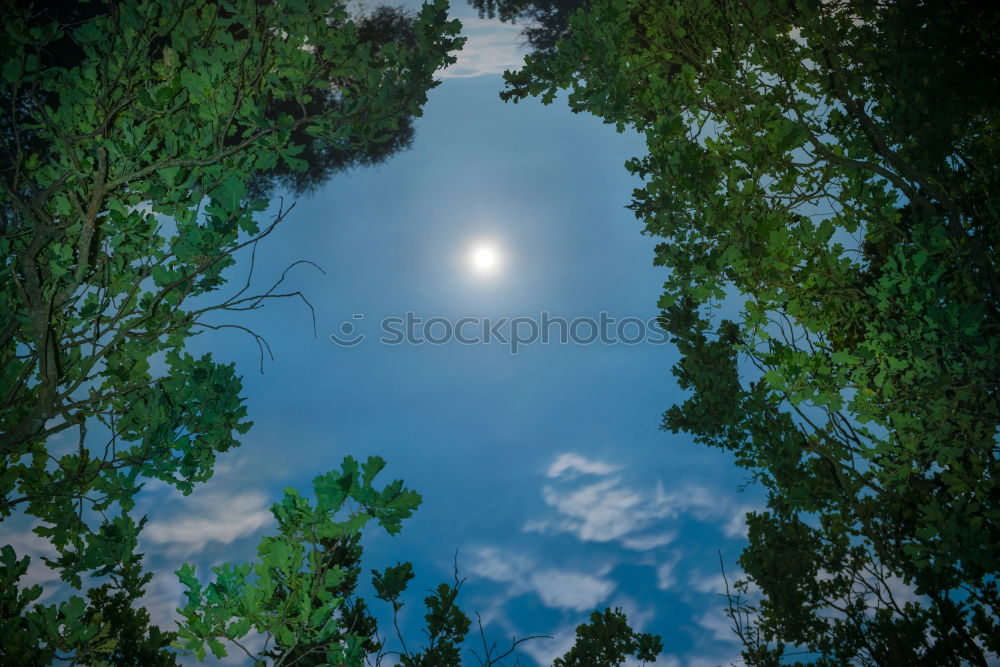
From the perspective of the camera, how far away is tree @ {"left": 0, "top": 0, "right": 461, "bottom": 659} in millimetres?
3189

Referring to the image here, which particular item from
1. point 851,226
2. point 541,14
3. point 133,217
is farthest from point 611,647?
point 541,14

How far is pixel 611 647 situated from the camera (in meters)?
8.05

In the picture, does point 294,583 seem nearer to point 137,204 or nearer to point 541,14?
point 137,204

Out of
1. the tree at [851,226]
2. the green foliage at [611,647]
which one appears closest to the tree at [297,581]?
the tree at [851,226]

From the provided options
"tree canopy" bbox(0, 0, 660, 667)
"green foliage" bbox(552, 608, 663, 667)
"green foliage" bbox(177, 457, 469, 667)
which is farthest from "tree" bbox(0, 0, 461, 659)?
"green foliage" bbox(552, 608, 663, 667)

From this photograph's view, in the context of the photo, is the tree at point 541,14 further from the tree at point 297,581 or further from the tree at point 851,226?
the tree at point 297,581

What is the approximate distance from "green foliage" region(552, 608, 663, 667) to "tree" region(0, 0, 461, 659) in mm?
7053

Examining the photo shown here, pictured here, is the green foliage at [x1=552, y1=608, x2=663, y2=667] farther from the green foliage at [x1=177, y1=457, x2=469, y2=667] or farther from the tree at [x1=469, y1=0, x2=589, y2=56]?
the tree at [x1=469, y1=0, x2=589, y2=56]

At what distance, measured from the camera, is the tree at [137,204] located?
3.19 meters

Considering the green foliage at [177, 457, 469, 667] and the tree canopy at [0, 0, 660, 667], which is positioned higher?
the tree canopy at [0, 0, 660, 667]

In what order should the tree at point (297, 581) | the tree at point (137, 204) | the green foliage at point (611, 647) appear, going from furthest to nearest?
the green foliage at point (611, 647)
the tree at point (137, 204)
the tree at point (297, 581)

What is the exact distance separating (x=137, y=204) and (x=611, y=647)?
8.94 m

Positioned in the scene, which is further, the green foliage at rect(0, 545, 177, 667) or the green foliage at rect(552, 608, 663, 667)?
the green foliage at rect(552, 608, 663, 667)

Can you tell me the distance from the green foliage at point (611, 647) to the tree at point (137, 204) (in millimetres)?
7053
